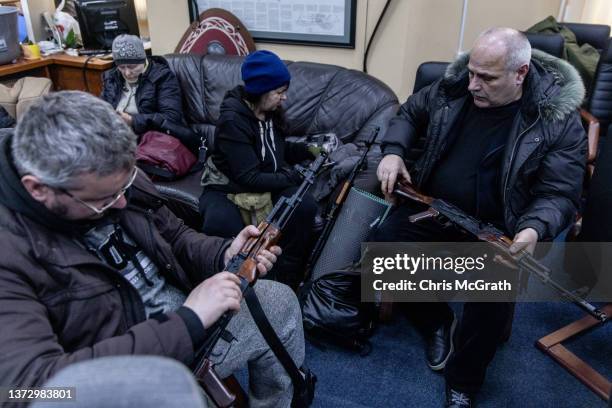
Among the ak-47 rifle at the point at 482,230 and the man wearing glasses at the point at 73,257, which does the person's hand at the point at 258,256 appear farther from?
the ak-47 rifle at the point at 482,230

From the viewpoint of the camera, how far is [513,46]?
1560 mm

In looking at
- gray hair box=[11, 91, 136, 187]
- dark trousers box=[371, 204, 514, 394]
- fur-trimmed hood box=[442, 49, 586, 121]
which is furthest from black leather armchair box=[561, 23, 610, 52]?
gray hair box=[11, 91, 136, 187]

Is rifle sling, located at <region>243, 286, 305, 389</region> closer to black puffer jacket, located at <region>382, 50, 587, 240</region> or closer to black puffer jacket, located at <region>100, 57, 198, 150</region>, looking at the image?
black puffer jacket, located at <region>382, 50, 587, 240</region>

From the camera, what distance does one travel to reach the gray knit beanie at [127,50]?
2465mm

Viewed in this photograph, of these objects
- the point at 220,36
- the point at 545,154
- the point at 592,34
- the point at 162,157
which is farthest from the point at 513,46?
the point at 220,36

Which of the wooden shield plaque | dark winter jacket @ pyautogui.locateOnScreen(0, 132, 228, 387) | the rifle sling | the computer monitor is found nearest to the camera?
dark winter jacket @ pyautogui.locateOnScreen(0, 132, 228, 387)

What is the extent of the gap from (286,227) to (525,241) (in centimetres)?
93

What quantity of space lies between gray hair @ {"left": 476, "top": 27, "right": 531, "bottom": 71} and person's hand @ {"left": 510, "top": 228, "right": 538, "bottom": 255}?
561mm

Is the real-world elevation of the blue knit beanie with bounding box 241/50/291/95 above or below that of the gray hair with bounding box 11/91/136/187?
below

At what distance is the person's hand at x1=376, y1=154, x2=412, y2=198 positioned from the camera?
6.07 feet

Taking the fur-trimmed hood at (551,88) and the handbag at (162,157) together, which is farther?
the handbag at (162,157)

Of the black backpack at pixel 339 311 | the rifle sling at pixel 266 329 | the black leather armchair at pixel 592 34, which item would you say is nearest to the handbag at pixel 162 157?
→ the black backpack at pixel 339 311

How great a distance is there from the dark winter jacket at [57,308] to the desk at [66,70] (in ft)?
8.93

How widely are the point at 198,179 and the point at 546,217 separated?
5.35ft
